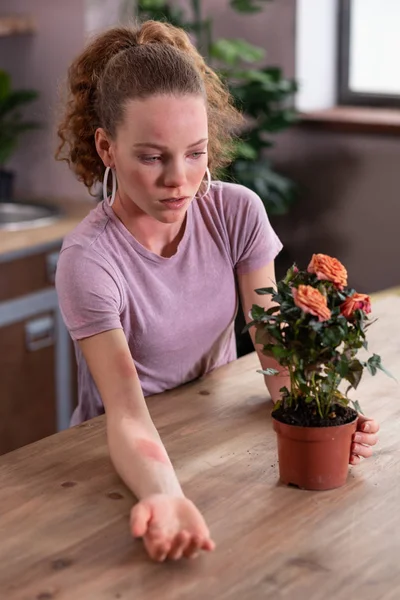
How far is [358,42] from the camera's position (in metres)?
3.73

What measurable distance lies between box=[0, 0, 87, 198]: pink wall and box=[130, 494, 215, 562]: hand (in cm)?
240

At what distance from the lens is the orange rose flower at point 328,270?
126 cm

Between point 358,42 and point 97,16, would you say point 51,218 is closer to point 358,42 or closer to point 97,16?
point 97,16

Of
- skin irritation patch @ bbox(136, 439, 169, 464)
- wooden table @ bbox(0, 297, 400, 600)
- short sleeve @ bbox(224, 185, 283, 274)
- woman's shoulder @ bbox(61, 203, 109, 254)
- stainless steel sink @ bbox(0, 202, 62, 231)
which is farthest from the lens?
stainless steel sink @ bbox(0, 202, 62, 231)

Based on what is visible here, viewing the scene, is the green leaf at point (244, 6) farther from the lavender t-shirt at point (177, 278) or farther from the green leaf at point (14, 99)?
the lavender t-shirt at point (177, 278)

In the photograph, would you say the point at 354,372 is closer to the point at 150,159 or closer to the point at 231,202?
the point at 150,159

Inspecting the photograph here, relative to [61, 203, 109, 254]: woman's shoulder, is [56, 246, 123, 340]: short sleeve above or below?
below

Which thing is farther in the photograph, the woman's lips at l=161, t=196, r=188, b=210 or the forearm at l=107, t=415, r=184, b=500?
the woman's lips at l=161, t=196, r=188, b=210

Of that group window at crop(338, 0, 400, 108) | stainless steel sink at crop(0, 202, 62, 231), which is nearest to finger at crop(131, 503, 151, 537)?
stainless steel sink at crop(0, 202, 62, 231)

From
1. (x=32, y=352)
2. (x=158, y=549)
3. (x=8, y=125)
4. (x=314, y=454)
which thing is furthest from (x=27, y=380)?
(x=158, y=549)

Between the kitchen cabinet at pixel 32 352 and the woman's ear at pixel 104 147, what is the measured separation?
4.13 ft

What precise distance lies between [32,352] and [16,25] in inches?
45.6

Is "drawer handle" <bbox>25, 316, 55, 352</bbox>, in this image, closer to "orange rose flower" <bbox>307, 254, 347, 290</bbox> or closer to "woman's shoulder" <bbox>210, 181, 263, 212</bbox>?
"woman's shoulder" <bbox>210, 181, 263, 212</bbox>

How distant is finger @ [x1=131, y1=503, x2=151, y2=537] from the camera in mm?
1150
